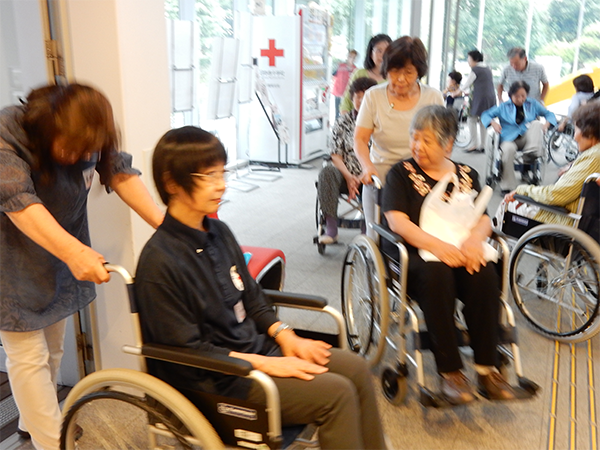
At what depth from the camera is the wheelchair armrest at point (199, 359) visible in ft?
4.16

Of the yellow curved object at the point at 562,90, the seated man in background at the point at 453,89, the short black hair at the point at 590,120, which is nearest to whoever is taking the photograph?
the short black hair at the point at 590,120

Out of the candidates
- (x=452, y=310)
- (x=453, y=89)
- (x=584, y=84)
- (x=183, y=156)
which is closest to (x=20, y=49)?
(x=183, y=156)

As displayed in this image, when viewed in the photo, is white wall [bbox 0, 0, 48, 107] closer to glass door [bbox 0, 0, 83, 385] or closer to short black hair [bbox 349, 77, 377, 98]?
glass door [bbox 0, 0, 83, 385]

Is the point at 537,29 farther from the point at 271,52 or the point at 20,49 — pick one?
the point at 20,49

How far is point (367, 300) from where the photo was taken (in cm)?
238

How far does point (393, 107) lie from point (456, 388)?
1288mm

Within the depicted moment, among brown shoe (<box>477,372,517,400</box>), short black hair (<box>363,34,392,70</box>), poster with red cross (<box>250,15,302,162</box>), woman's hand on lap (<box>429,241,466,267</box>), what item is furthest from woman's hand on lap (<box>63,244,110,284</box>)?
poster with red cross (<box>250,15,302,162</box>)

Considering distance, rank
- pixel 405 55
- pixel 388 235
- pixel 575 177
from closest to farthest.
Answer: pixel 388 235
pixel 405 55
pixel 575 177

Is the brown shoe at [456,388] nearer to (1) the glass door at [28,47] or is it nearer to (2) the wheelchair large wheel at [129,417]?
(2) the wheelchair large wheel at [129,417]

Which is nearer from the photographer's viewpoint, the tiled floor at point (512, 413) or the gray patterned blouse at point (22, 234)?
the gray patterned blouse at point (22, 234)

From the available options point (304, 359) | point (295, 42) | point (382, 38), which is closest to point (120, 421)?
point (304, 359)

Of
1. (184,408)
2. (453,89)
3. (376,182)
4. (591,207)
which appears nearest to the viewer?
(184,408)

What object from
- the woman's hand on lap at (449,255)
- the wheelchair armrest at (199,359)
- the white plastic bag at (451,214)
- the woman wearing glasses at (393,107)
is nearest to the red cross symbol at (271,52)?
the woman wearing glasses at (393,107)

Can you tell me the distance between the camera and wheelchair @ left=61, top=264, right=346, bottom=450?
1277 millimetres
